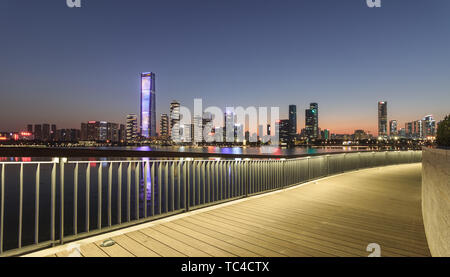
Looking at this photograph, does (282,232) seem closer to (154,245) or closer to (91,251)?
(154,245)

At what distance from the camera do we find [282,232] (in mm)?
3730

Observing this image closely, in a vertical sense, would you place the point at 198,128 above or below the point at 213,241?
above

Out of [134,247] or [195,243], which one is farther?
[195,243]

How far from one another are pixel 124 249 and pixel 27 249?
1130mm

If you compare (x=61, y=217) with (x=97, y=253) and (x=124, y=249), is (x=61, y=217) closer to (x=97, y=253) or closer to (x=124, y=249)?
(x=97, y=253)

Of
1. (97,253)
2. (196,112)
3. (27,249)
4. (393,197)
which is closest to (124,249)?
(97,253)

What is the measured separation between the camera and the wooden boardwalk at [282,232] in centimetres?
304

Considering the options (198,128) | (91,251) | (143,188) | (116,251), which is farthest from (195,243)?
(198,128)

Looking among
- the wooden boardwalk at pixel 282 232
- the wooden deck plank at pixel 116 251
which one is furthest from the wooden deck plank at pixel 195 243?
the wooden deck plank at pixel 116 251

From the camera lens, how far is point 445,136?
9.93m

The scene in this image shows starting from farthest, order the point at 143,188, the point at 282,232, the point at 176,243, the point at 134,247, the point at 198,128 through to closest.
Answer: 1. the point at 198,128
2. the point at 143,188
3. the point at 282,232
4. the point at 176,243
5. the point at 134,247

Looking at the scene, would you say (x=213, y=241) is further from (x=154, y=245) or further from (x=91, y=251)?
(x=91, y=251)

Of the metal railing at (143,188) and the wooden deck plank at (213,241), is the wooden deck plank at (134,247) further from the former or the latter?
the wooden deck plank at (213,241)

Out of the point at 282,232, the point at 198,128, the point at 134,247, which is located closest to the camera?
the point at 134,247
